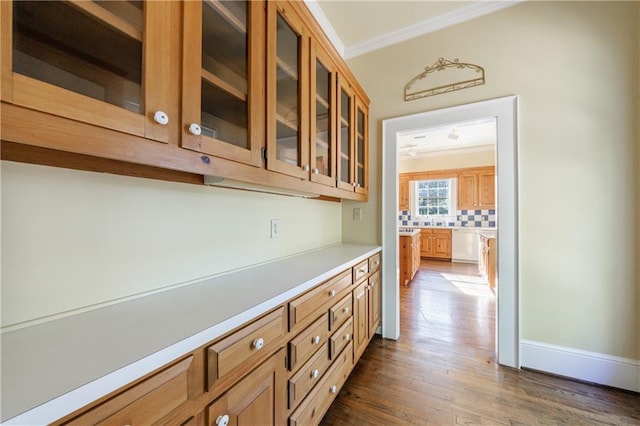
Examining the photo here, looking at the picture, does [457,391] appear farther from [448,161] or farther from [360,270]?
[448,161]

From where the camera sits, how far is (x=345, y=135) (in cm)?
204

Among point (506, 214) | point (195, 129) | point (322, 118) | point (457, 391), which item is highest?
point (322, 118)

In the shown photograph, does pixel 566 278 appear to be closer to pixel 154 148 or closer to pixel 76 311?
pixel 154 148

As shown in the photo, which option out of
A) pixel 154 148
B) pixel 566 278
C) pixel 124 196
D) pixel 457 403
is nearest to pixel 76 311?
pixel 124 196

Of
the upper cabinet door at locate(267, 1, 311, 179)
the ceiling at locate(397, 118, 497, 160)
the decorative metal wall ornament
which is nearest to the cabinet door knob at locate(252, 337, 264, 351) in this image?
the upper cabinet door at locate(267, 1, 311, 179)

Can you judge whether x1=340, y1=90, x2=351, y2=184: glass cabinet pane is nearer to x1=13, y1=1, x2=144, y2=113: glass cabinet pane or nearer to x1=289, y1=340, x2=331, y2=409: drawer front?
x1=289, y1=340, x2=331, y2=409: drawer front

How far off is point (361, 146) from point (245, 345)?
79.5 inches

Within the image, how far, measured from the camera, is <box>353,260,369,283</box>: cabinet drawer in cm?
172

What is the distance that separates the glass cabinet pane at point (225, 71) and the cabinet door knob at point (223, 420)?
92 centimetres

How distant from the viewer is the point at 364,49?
2531 mm

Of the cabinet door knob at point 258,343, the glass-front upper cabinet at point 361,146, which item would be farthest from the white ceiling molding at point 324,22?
the cabinet door knob at point 258,343

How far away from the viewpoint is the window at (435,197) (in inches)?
243

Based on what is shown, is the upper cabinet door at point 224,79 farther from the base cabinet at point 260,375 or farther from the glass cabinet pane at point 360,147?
the glass cabinet pane at point 360,147

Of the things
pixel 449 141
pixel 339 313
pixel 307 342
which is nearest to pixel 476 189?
pixel 449 141
